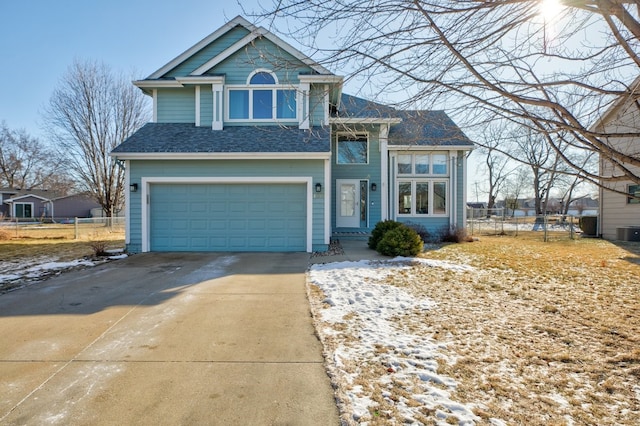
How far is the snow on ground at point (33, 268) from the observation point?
643 cm

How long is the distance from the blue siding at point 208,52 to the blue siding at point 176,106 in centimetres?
70

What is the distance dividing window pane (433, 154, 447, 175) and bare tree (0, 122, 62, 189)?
148 feet

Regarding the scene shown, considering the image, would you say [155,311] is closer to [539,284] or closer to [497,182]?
[539,284]

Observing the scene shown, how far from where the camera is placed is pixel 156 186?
10.3m

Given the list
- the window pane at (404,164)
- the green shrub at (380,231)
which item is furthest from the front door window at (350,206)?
the green shrub at (380,231)

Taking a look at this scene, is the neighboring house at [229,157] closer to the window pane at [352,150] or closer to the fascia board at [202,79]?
the fascia board at [202,79]

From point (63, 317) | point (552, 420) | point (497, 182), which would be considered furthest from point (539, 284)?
point (497, 182)

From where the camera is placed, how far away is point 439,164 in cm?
1455

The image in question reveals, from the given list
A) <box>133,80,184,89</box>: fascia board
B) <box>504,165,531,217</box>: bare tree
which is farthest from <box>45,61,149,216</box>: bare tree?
<box>504,165,531,217</box>: bare tree

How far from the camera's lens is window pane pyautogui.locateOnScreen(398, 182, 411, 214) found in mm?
14438

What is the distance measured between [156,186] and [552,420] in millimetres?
10828

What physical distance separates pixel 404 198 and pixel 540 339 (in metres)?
11.0

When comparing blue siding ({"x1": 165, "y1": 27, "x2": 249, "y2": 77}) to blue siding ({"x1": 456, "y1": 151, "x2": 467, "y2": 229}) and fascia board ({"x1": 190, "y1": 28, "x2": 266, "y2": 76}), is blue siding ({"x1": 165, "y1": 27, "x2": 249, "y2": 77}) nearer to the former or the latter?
fascia board ({"x1": 190, "y1": 28, "x2": 266, "y2": 76})

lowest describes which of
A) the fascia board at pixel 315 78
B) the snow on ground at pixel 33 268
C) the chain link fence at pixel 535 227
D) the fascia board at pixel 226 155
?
the snow on ground at pixel 33 268
